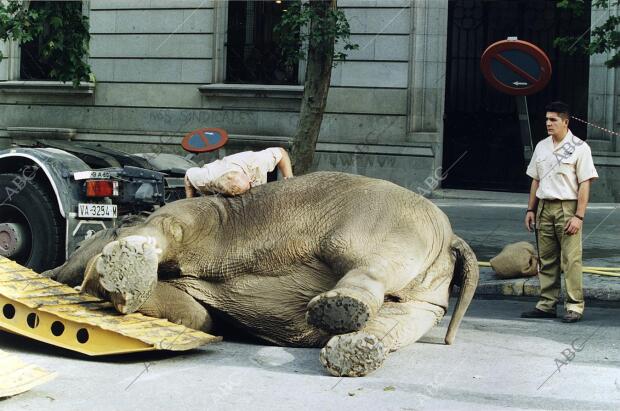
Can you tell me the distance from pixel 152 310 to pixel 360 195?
136 cm

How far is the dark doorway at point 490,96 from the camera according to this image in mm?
18453

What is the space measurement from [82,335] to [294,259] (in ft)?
4.09

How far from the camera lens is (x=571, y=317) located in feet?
27.9

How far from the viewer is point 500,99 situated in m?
18.9

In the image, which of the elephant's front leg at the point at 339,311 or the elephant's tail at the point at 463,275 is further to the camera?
the elephant's tail at the point at 463,275

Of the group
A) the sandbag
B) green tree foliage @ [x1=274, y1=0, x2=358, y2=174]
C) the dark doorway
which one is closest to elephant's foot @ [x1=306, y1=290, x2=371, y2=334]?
the sandbag

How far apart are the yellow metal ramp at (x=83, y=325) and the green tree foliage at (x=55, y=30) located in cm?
712

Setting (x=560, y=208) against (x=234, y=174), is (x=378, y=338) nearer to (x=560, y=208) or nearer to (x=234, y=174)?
(x=234, y=174)

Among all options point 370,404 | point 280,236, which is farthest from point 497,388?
point 280,236

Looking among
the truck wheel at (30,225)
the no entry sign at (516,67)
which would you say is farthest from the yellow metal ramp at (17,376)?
the no entry sign at (516,67)

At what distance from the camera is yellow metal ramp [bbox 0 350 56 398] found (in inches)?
199

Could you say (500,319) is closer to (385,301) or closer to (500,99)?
(385,301)

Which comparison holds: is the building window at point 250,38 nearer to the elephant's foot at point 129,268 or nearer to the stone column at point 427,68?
the stone column at point 427,68

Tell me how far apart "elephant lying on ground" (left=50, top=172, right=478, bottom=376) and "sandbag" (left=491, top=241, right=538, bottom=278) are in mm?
3902
